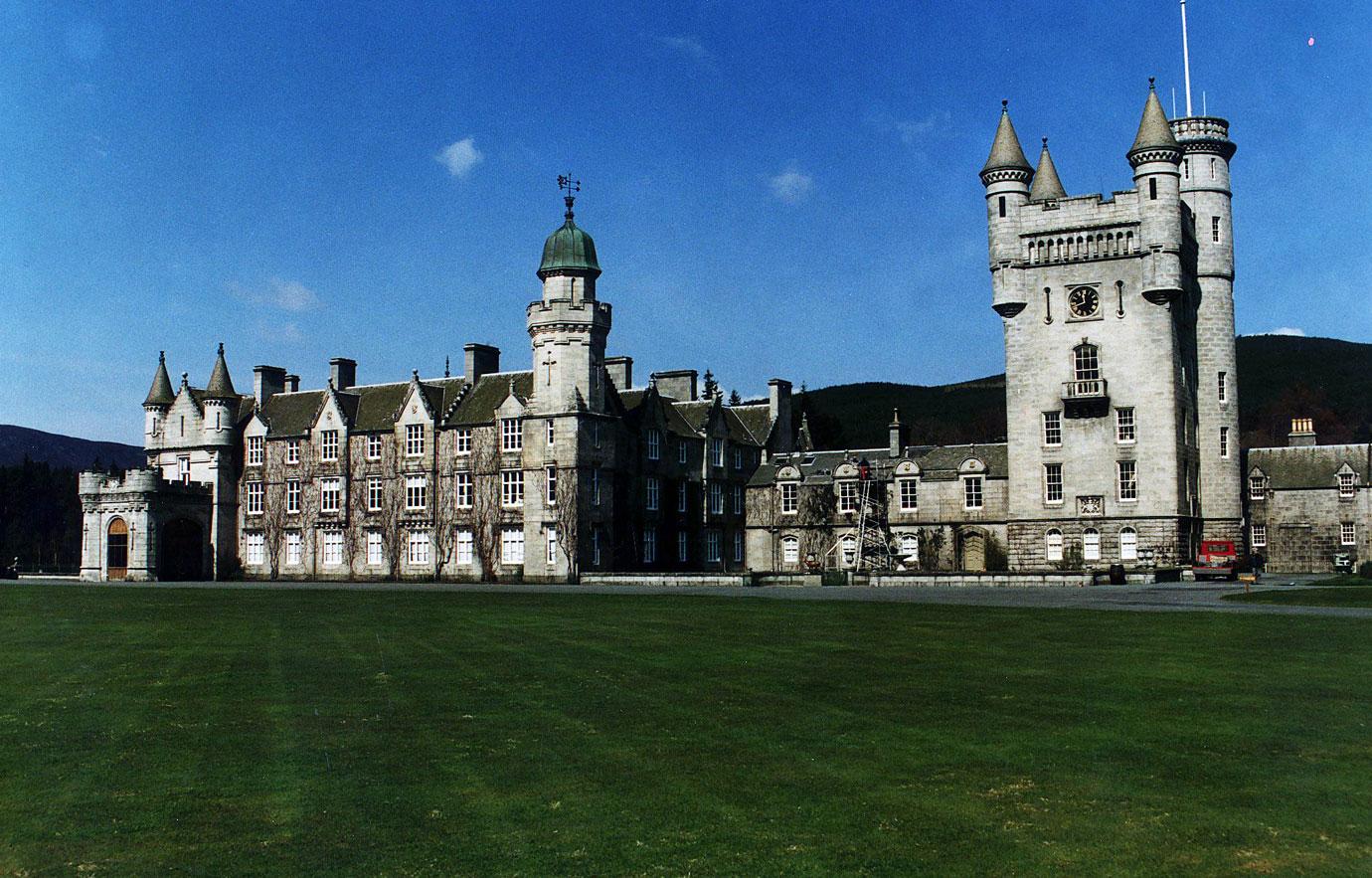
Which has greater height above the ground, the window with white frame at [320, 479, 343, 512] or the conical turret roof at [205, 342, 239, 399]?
the conical turret roof at [205, 342, 239, 399]

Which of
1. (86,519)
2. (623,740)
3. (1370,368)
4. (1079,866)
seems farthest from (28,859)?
(1370,368)

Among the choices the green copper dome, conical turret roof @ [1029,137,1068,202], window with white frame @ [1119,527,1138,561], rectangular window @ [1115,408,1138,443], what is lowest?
window with white frame @ [1119,527,1138,561]

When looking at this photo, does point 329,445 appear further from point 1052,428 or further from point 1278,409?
point 1278,409

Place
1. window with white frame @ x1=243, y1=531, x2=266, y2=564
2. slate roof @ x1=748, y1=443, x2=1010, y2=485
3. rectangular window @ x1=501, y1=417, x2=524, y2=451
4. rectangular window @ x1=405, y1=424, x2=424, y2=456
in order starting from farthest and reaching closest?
window with white frame @ x1=243, y1=531, x2=266, y2=564
rectangular window @ x1=405, y1=424, x2=424, y2=456
slate roof @ x1=748, y1=443, x2=1010, y2=485
rectangular window @ x1=501, y1=417, x2=524, y2=451

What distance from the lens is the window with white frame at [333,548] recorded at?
71500 mm

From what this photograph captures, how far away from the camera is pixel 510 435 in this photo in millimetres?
66250

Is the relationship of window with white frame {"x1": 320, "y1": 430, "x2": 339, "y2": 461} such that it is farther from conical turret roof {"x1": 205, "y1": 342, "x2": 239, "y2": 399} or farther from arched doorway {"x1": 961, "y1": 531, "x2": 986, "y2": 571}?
arched doorway {"x1": 961, "y1": 531, "x2": 986, "y2": 571}

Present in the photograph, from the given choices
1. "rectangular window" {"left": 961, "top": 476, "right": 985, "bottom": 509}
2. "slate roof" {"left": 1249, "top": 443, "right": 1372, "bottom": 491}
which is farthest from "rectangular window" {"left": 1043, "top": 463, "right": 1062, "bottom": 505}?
"slate roof" {"left": 1249, "top": 443, "right": 1372, "bottom": 491}

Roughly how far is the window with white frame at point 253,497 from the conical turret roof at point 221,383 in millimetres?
5594

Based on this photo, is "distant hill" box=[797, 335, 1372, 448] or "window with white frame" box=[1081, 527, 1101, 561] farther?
"distant hill" box=[797, 335, 1372, 448]

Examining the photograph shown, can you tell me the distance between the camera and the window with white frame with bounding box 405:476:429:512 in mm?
68938

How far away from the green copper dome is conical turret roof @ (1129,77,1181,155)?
1081 inches

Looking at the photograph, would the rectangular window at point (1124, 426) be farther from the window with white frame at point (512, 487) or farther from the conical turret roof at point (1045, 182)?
the window with white frame at point (512, 487)

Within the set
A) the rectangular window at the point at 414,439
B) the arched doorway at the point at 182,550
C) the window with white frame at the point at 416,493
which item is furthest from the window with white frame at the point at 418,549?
the arched doorway at the point at 182,550
